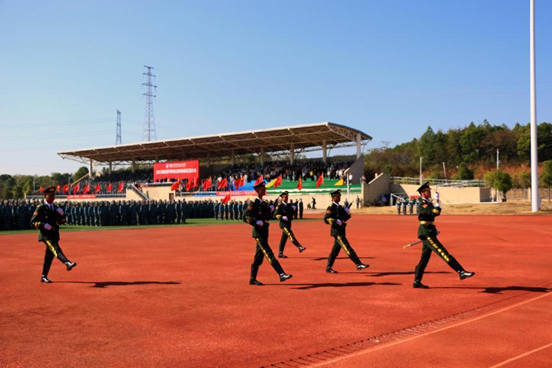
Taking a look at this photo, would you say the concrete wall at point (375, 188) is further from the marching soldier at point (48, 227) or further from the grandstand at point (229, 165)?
the marching soldier at point (48, 227)

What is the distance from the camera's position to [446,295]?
780 centimetres

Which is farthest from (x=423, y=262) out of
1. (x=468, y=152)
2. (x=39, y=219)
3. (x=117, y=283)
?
(x=468, y=152)

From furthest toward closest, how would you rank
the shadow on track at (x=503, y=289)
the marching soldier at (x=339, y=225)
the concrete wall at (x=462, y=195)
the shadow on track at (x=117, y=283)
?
1. the concrete wall at (x=462, y=195)
2. the marching soldier at (x=339, y=225)
3. the shadow on track at (x=117, y=283)
4. the shadow on track at (x=503, y=289)

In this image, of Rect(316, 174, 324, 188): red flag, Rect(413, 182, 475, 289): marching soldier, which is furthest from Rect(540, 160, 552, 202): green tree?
Rect(413, 182, 475, 289): marching soldier

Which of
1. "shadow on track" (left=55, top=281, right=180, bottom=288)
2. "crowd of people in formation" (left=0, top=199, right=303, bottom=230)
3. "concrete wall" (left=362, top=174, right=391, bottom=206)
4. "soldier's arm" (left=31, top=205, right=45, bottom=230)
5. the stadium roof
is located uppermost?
the stadium roof

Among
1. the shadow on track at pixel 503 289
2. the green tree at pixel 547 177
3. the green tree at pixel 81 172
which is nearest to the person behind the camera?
the shadow on track at pixel 503 289

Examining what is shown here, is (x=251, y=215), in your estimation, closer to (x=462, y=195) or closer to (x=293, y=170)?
(x=462, y=195)

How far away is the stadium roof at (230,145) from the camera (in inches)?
1911

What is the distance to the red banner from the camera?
2217 inches

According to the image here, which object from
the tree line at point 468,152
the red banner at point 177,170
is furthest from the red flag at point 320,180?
the tree line at point 468,152

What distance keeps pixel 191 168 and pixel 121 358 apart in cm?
5240

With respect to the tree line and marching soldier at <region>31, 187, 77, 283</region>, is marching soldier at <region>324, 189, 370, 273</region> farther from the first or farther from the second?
the tree line

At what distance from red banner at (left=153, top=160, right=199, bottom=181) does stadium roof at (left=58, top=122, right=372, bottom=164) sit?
2.35 meters

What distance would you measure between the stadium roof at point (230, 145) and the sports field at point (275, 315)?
35.8 metres
